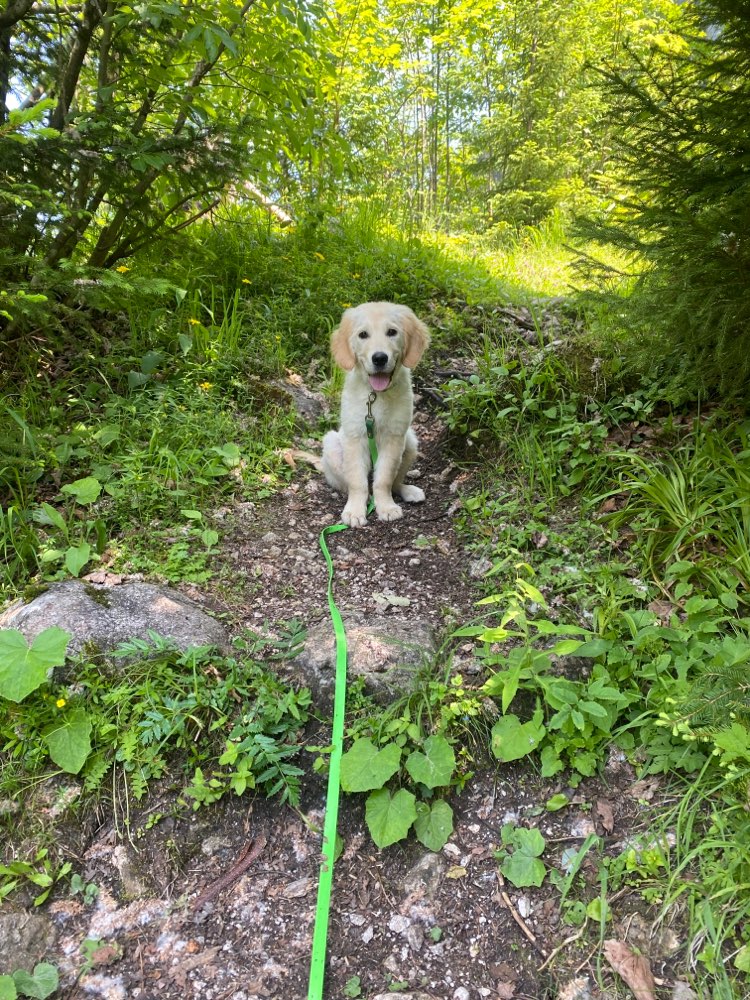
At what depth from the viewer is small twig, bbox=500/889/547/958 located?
161 cm

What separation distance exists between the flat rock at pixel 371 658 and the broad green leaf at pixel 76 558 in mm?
1076

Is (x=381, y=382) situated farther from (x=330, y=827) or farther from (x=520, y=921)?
(x=520, y=921)

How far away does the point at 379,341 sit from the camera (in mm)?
3432

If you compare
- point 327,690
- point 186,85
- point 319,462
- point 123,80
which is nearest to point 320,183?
point 186,85

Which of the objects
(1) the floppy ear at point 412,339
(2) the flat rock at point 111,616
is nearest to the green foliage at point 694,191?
(1) the floppy ear at point 412,339

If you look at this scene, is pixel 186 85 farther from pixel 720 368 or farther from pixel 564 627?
pixel 564 627

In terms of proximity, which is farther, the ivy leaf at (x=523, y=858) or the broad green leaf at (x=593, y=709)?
the broad green leaf at (x=593, y=709)

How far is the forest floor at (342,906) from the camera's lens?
5.20 feet

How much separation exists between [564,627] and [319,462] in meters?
2.46

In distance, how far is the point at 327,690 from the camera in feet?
7.33

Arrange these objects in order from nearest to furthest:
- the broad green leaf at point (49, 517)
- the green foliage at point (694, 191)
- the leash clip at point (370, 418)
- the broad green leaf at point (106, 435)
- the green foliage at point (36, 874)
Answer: the green foliage at point (36, 874) → the green foliage at point (694, 191) → the broad green leaf at point (49, 517) → the broad green leaf at point (106, 435) → the leash clip at point (370, 418)

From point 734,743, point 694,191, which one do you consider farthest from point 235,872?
point 694,191

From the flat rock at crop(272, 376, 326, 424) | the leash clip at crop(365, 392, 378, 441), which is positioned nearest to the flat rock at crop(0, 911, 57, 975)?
the leash clip at crop(365, 392, 378, 441)

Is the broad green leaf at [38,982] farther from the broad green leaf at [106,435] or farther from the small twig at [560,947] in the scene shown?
the broad green leaf at [106,435]
